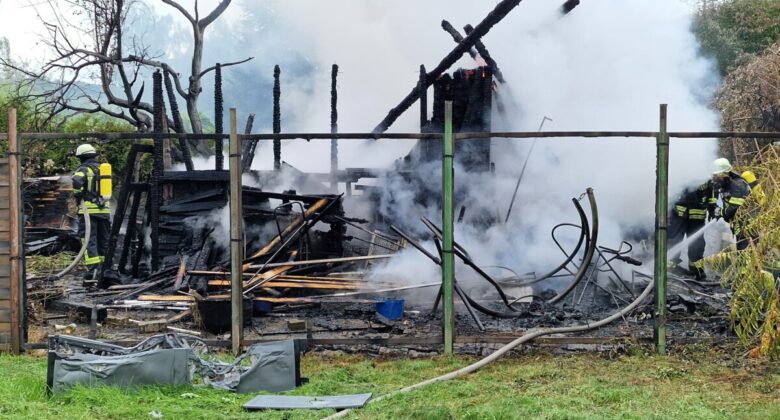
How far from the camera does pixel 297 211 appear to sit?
40.0ft

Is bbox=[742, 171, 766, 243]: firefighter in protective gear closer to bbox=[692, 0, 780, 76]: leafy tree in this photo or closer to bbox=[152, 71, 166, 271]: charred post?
bbox=[152, 71, 166, 271]: charred post

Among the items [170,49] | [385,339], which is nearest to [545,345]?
[385,339]

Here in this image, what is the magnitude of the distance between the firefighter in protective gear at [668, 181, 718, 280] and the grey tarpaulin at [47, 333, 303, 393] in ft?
26.5

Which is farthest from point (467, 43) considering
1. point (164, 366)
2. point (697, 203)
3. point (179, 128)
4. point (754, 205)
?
point (164, 366)

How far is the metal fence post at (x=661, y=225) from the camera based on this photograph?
6.79 metres

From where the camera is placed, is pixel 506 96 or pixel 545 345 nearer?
pixel 545 345

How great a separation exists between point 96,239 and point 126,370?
275 inches

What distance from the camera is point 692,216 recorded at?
12.3m

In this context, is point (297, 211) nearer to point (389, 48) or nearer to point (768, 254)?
point (768, 254)

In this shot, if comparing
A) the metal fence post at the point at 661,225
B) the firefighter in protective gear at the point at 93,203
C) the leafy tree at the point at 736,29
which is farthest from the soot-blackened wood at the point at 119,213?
the leafy tree at the point at 736,29

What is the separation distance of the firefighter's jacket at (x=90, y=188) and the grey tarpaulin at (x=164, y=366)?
18.8 feet

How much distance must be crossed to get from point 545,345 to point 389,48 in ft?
61.6

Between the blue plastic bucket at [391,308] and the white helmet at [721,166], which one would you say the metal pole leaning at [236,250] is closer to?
the blue plastic bucket at [391,308]

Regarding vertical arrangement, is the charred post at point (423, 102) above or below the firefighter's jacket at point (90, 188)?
above
